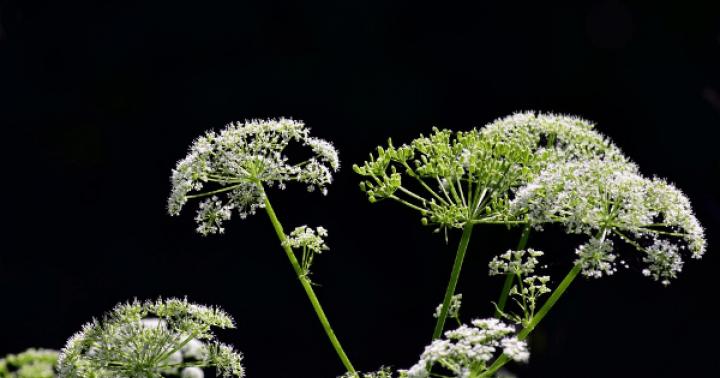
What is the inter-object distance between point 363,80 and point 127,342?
5.63 m

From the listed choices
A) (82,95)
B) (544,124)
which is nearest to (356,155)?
(82,95)

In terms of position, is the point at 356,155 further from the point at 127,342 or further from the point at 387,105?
the point at 127,342

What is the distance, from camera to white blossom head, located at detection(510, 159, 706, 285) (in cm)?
260

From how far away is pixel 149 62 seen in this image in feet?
28.1

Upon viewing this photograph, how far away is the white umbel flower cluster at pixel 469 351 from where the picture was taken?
91.0 inches

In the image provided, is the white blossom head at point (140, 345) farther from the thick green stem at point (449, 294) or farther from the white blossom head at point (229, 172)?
the thick green stem at point (449, 294)

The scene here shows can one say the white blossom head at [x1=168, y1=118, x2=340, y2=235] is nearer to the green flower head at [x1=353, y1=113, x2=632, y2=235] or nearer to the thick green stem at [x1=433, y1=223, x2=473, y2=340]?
the green flower head at [x1=353, y1=113, x2=632, y2=235]

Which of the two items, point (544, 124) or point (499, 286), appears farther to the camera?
point (499, 286)

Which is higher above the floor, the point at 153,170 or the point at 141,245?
the point at 153,170

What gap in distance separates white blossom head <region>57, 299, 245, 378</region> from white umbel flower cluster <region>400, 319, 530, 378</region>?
82 cm

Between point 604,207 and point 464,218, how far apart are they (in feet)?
1.50

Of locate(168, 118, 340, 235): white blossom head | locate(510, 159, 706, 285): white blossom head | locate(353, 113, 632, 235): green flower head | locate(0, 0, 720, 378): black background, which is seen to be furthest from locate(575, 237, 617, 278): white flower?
locate(0, 0, 720, 378): black background

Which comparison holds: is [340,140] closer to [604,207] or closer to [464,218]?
[464,218]

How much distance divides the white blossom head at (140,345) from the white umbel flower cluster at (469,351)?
0.82 meters
